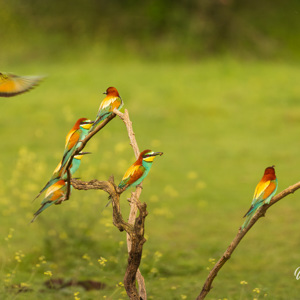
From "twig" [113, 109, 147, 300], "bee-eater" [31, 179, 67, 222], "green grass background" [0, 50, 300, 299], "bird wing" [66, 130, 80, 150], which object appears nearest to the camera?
"bird wing" [66, 130, 80, 150]

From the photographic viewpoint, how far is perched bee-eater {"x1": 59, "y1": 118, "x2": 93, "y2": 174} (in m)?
2.61

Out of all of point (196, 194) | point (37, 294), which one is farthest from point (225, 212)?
point (37, 294)

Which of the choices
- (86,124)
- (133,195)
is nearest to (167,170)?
(133,195)

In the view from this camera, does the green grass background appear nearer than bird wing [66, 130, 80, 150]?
No

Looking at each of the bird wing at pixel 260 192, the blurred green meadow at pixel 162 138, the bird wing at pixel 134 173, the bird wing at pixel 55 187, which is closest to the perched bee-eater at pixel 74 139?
the bird wing at pixel 55 187

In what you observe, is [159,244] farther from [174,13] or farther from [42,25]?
[42,25]

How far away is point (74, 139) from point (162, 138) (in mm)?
6256

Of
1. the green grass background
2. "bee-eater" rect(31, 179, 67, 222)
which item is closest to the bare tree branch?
"bee-eater" rect(31, 179, 67, 222)

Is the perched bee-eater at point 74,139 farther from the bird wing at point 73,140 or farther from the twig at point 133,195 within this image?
the twig at point 133,195

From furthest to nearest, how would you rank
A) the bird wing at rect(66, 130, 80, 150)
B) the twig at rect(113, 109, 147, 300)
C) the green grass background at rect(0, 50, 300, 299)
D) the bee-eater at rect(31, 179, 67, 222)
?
the green grass background at rect(0, 50, 300, 299)
the twig at rect(113, 109, 147, 300)
the bee-eater at rect(31, 179, 67, 222)
the bird wing at rect(66, 130, 80, 150)

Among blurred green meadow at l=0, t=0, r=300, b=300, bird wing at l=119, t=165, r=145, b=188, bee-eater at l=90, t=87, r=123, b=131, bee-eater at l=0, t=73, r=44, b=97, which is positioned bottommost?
bird wing at l=119, t=165, r=145, b=188

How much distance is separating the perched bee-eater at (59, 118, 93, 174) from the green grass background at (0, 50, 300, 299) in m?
1.16

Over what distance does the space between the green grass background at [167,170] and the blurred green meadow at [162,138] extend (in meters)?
0.02

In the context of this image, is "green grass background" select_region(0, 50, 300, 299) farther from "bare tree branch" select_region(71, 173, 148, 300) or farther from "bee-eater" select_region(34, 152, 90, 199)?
"bee-eater" select_region(34, 152, 90, 199)
